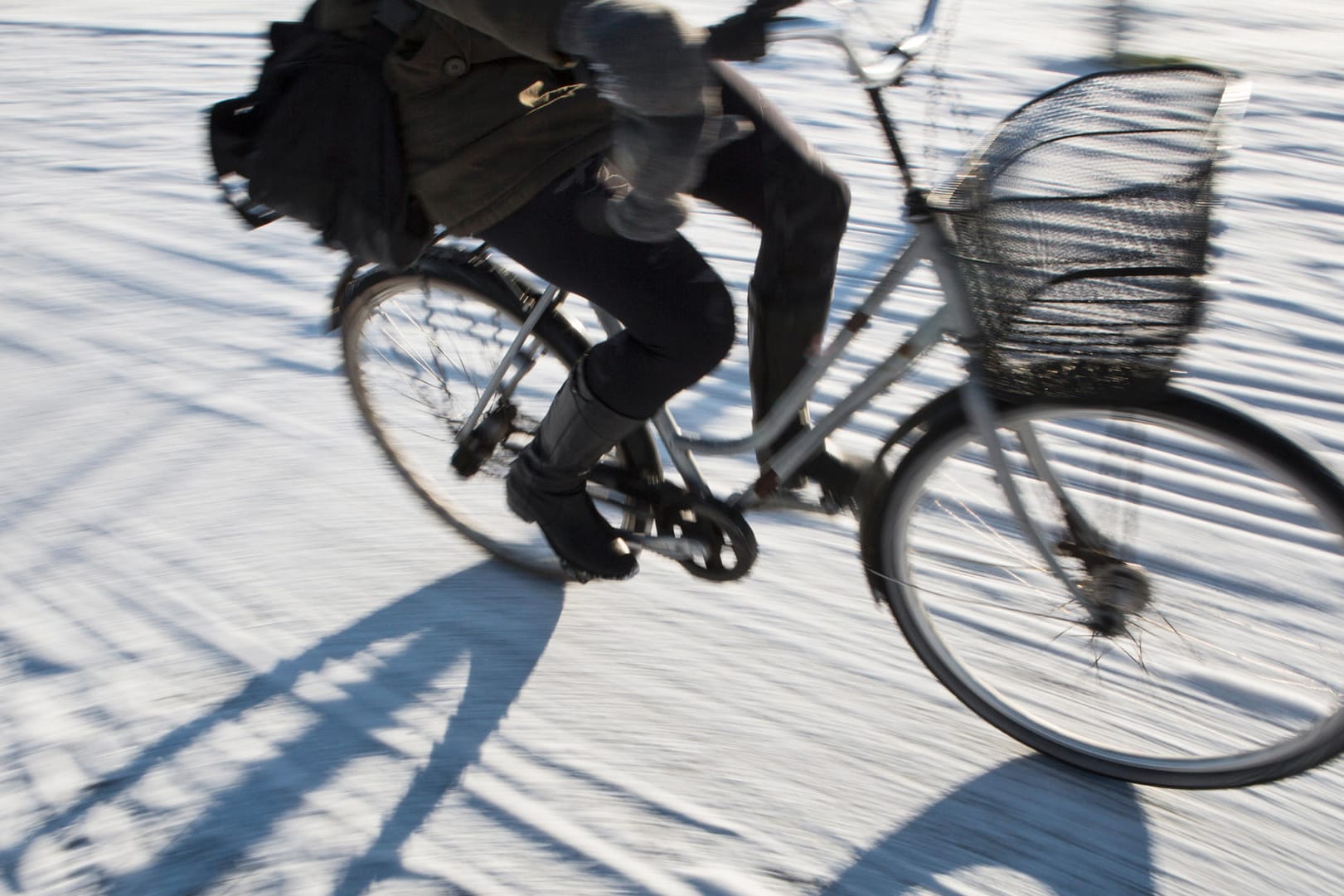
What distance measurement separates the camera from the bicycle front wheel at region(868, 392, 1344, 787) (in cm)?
162

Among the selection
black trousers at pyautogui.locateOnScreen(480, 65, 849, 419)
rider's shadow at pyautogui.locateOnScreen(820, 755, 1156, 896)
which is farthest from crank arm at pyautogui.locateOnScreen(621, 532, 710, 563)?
rider's shadow at pyautogui.locateOnScreen(820, 755, 1156, 896)

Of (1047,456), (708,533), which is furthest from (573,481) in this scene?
(1047,456)

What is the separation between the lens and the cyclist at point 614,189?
4.39 feet

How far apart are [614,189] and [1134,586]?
961 millimetres

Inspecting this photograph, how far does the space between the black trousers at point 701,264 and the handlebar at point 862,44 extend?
223 millimetres

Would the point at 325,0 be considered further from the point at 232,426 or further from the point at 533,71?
the point at 232,426

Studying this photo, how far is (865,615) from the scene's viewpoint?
2.16 metres

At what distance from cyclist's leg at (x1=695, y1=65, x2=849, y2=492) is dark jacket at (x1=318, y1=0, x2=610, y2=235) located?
23 centimetres

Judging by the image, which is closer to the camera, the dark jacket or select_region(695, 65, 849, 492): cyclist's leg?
the dark jacket

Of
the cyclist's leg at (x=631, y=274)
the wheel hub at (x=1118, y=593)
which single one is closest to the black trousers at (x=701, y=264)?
the cyclist's leg at (x=631, y=274)

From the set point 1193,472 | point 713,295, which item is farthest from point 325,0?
point 1193,472

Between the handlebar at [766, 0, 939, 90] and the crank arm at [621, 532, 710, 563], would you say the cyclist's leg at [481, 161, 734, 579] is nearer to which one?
the crank arm at [621, 532, 710, 563]

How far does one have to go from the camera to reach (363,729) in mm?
1959

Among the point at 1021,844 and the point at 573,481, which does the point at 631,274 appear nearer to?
the point at 573,481
